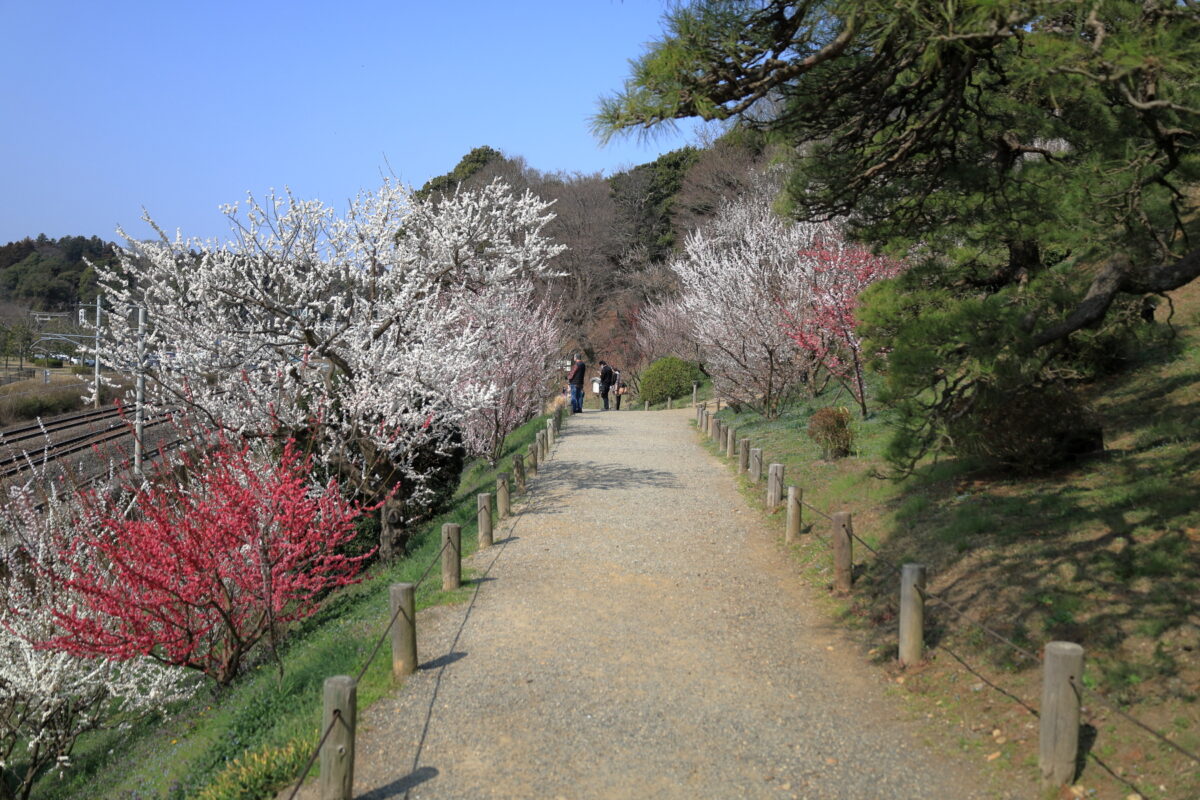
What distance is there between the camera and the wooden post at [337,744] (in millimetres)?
5035

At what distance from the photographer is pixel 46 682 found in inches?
347

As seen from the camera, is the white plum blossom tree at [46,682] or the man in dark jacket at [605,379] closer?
the white plum blossom tree at [46,682]

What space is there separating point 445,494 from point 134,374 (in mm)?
7563

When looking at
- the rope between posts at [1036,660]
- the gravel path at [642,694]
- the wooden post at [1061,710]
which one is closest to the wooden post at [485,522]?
the gravel path at [642,694]

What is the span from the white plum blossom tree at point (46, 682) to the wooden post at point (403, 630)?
342cm

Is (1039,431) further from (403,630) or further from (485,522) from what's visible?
(403,630)

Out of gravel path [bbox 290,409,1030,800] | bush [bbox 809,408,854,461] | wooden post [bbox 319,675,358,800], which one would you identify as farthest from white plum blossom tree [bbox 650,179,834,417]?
wooden post [bbox 319,675,358,800]

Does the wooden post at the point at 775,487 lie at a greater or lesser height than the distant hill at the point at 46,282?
lesser

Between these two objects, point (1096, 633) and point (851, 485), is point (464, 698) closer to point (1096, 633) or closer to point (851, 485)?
point (1096, 633)

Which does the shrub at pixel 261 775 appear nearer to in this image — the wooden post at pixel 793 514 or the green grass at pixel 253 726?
the green grass at pixel 253 726

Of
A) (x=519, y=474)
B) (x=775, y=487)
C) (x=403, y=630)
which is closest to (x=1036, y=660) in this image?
(x=403, y=630)

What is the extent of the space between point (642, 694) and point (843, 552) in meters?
3.20

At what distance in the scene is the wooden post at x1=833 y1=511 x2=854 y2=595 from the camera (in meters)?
9.15

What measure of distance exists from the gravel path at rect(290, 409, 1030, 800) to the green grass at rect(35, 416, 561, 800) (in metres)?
0.38
